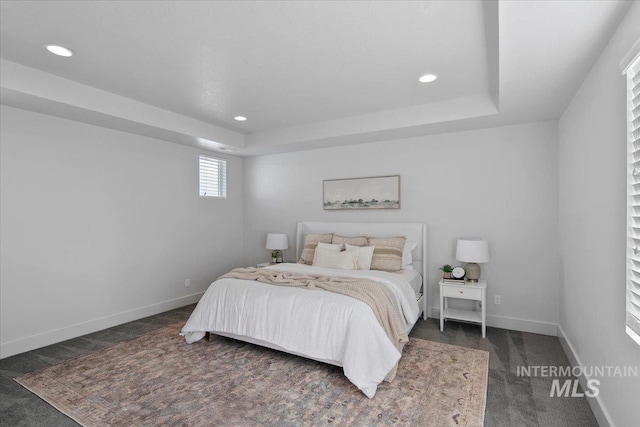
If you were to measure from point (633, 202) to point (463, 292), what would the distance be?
2.26 m

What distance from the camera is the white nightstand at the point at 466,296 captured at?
3.58 metres

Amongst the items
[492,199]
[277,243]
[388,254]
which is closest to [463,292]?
[388,254]

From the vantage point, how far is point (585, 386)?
240 cm

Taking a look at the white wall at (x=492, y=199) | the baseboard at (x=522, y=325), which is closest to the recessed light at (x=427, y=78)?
the white wall at (x=492, y=199)

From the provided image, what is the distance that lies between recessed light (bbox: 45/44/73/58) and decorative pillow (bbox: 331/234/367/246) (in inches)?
134

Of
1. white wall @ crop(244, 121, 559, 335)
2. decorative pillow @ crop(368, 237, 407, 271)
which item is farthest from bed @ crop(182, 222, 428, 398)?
white wall @ crop(244, 121, 559, 335)

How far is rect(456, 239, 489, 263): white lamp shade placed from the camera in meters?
3.61

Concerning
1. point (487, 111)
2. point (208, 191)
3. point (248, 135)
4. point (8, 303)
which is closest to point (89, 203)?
point (8, 303)

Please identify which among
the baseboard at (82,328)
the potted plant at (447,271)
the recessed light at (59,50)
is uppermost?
the recessed light at (59,50)

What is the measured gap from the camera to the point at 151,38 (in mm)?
2311

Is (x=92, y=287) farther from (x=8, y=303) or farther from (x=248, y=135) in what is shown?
(x=248, y=135)

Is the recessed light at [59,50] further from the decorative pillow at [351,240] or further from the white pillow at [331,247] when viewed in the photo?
the decorative pillow at [351,240]

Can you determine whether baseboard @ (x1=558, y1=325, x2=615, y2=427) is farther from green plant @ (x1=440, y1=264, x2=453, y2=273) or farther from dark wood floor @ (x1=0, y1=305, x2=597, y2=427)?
green plant @ (x1=440, y1=264, x2=453, y2=273)

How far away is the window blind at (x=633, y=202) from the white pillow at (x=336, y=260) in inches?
104
